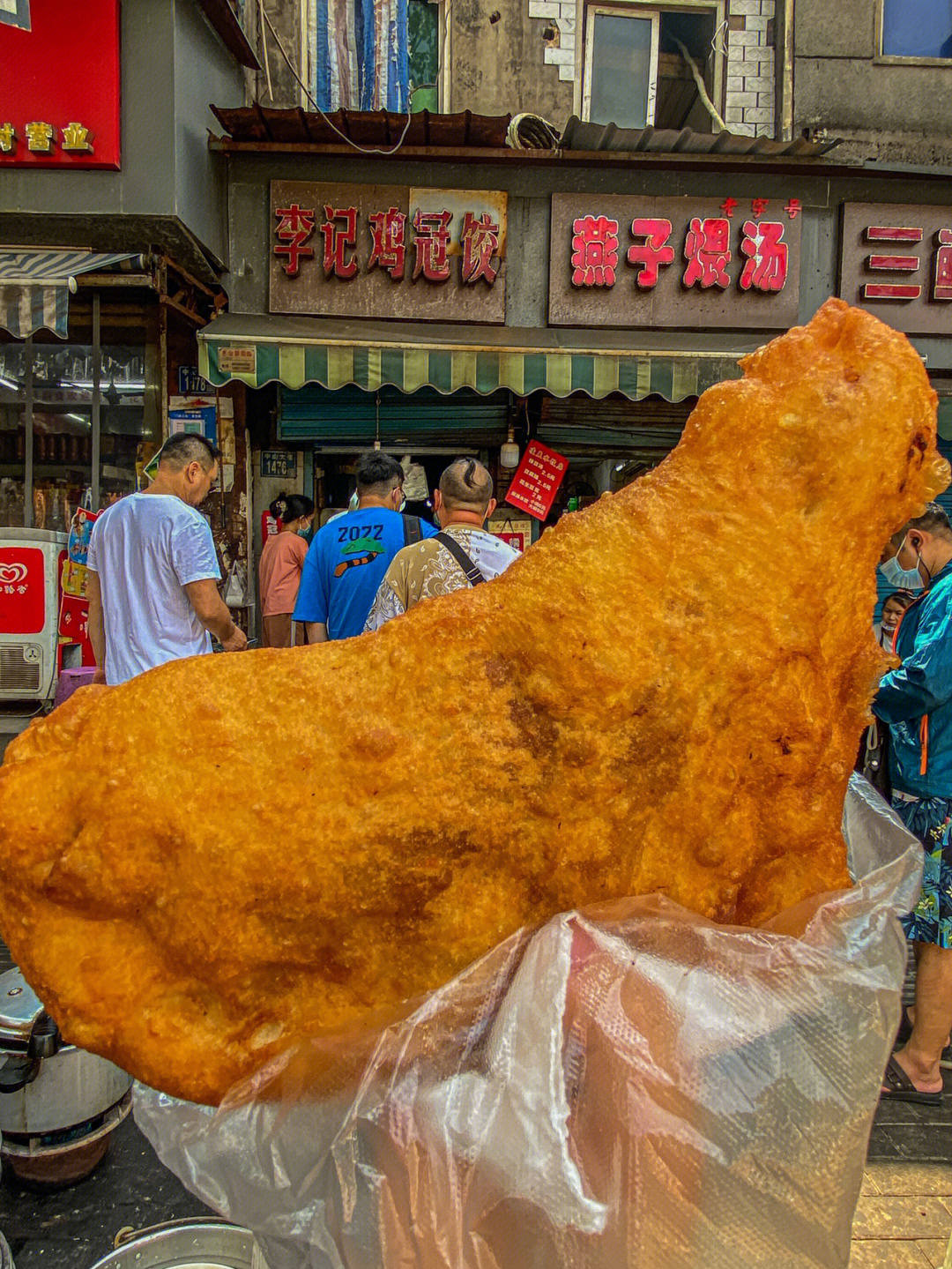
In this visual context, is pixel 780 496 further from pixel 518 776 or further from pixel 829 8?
pixel 829 8

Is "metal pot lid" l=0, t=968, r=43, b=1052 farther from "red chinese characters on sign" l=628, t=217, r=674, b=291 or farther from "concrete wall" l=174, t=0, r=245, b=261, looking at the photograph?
"red chinese characters on sign" l=628, t=217, r=674, b=291

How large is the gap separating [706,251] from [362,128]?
2.99 m

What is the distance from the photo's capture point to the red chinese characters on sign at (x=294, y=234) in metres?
6.80

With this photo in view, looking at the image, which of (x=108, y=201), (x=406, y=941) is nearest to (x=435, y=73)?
(x=108, y=201)

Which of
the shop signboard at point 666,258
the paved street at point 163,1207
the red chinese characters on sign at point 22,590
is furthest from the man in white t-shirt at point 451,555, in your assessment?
the shop signboard at point 666,258

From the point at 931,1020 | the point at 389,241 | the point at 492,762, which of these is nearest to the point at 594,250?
the point at 389,241

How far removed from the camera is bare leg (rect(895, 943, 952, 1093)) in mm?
3223

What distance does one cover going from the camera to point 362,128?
6.56 m

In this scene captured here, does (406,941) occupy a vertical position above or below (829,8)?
below

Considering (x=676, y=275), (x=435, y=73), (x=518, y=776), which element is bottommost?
(x=518, y=776)

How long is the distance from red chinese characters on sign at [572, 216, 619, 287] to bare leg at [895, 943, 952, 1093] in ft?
18.7

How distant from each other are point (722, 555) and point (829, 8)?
367 inches

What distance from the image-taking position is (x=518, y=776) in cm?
103

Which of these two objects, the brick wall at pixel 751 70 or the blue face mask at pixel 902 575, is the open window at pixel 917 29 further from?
the blue face mask at pixel 902 575
